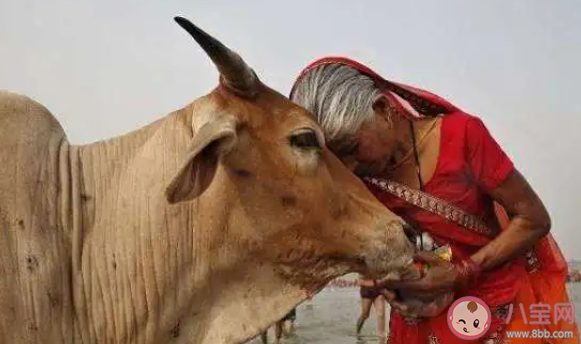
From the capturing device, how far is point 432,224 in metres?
3.17

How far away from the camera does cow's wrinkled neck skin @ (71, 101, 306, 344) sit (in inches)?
102

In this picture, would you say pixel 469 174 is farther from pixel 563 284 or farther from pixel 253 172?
pixel 253 172

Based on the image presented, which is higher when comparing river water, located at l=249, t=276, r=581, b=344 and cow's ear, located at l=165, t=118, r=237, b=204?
cow's ear, located at l=165, t=118, r=237, b=204

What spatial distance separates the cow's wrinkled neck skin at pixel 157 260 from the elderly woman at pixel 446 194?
0.71m

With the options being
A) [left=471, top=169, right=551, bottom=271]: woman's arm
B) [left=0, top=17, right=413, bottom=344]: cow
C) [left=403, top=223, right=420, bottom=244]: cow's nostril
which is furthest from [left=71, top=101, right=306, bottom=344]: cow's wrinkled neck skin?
[left=471, top=169, right=551, bottom=271]: woman's arm

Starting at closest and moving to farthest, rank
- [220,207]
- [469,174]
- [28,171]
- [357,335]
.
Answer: [28,171] → [220,207] → [469,174] → [357,335]

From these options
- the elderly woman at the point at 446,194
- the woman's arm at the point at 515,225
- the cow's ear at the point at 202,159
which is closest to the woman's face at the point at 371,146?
the elderly woman at the point at 446,194

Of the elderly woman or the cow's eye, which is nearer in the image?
the cow's eye

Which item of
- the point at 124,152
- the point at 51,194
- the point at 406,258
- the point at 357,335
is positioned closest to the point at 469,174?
the point at 406,258

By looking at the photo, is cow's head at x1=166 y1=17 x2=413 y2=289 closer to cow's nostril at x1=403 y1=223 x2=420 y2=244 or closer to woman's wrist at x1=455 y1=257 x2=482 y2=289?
cow's nostril at x1=403 y1=223 x2=420 y2=244

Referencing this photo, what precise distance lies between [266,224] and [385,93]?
0.99 meters

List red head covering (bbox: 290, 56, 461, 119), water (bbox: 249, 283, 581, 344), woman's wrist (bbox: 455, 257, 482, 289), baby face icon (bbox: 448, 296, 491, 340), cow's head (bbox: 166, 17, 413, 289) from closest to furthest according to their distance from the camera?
cow's head (bbox: 166, 17, 413, 289) → woman's wrist (bbox: 455, 257, 482, 289) → baby face icon (bbox: 448, 296, 491, 340) → red head covering (bbox: 290, 56, 461, 119) → water (bbox: 249, 283, 581, 344)

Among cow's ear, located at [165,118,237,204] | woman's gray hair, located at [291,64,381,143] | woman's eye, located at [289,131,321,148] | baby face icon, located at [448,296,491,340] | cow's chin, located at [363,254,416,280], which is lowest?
baby face icon, located at [448,296,491,340]

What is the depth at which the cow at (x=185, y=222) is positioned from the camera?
8.11ft
